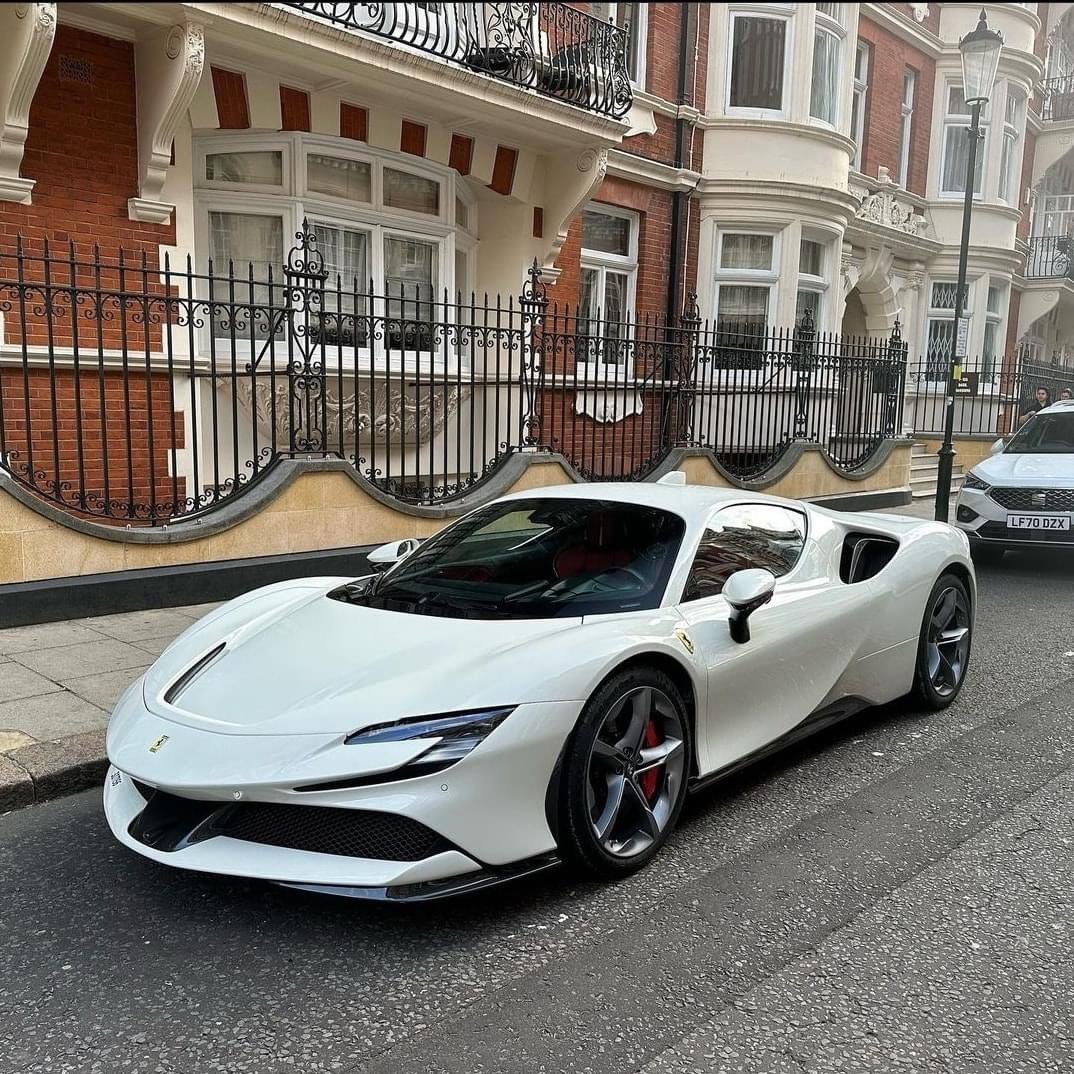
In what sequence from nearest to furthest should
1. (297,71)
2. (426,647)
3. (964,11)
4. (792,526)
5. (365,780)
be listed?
(365,780) → (426,647) → (792,526) → (297,71) → (964,11)

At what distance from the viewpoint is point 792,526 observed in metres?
4.74

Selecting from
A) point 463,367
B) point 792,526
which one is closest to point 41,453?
point 463,367

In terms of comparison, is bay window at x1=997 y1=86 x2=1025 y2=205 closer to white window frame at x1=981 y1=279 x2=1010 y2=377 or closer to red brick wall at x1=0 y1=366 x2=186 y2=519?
white window frame at x1=981 y1=279 x2=1010 y2=377

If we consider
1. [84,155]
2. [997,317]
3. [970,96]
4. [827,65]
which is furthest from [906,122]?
[84,155]

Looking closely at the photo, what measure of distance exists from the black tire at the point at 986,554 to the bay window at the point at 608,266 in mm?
5001

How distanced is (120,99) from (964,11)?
17.9 metres

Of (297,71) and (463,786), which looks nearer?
(463,786)

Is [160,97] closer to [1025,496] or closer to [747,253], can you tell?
[1025,496]

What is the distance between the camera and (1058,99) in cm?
2620

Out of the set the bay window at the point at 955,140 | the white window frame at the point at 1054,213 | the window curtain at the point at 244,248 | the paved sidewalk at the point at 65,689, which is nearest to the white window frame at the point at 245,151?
the window curtain at the point at 244,248

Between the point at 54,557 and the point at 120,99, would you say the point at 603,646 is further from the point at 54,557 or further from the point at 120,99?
the point at 120,99

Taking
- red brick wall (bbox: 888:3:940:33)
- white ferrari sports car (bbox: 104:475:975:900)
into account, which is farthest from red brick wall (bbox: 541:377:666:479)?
red brick wall (bbox: 888:3:940:33)

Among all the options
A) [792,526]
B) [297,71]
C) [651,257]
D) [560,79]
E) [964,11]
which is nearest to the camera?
[792,526]

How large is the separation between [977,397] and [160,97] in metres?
18.3
